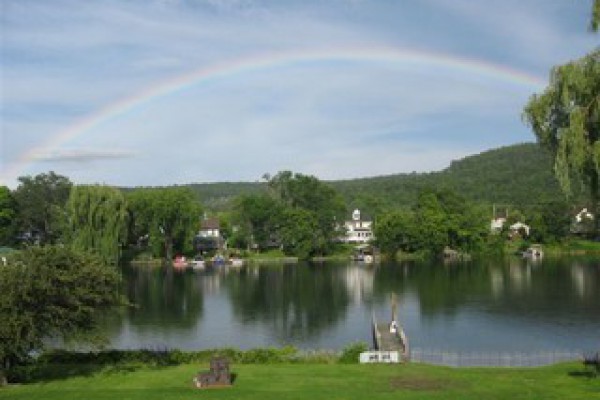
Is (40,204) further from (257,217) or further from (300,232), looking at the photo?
(300,232)

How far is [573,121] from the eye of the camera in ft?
88.7

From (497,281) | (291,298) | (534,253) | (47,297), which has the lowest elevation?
(291,298)

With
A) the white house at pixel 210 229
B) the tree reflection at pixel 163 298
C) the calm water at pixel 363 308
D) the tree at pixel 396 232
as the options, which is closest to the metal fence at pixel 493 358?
the calm water at pixel 363 308

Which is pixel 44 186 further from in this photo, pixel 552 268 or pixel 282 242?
pixel 552 268

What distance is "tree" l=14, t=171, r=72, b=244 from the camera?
12456 cm

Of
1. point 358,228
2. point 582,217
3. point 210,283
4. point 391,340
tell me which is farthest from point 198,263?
point 582,217

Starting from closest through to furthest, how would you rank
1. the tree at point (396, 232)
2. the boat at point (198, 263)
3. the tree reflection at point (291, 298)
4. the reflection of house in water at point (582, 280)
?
the tree reflection at point (291, 298), the reflection of house in water at point (582, 280), the boat at point (198, 263), the tree at point (396, 232)

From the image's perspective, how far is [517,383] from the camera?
2683 centimetres

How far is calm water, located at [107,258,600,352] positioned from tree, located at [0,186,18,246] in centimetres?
2836

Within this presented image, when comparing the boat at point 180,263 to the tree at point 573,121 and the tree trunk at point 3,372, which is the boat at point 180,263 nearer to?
the tree trunk at point 3,372

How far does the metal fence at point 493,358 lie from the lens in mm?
37188

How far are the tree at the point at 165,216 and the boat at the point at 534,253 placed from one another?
58518 millimetres

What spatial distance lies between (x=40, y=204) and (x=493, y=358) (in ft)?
343

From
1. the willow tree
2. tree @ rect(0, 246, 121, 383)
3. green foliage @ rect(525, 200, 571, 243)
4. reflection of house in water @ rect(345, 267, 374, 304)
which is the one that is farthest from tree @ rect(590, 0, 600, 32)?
green foliage @ rect(525, 200, 571, 243)
